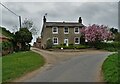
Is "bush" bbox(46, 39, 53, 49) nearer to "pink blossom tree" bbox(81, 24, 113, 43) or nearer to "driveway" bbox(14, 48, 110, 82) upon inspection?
"pink blossom tree" bbox(81, 24, 113, 43)

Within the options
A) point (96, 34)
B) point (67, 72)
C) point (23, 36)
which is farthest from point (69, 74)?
point (96, 34)

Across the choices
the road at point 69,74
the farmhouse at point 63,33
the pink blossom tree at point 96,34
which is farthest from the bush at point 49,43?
the road at point 69,74

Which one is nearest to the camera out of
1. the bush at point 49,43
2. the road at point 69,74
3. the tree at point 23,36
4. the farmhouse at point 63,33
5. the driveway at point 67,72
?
the road at point 69,74

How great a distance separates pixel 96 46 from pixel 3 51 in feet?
81.1

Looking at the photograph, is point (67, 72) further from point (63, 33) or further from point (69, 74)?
point (63, 33)

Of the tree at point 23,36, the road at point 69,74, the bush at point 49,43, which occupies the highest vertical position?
the tree at point 23,36

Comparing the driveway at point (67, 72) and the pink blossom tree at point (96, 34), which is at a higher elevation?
the pink blossom tree at point (96, 34)

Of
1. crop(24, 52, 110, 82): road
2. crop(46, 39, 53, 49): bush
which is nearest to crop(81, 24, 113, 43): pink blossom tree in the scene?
crop(46, 39, 53, 49): bush

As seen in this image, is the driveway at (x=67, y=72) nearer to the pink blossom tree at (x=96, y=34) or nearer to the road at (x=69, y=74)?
the road at (x=69, y=74)

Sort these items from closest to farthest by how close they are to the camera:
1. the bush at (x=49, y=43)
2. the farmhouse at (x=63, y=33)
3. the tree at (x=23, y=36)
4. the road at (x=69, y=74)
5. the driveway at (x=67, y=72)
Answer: the road at (x=69, y=74) → the driveway at (x=67, y=72) → the tree at (x=23, y=36) → the bush at (x=49, y=43) → the farmhouse at (x=63, y=33)

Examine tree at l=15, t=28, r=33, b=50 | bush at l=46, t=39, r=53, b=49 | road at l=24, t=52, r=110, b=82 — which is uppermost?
tree at l=15, t=28, r=33, b=50

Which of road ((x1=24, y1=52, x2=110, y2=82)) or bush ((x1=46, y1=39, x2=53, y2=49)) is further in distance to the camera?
bush ((x1=46, y1=39, x2=53, y2=49))

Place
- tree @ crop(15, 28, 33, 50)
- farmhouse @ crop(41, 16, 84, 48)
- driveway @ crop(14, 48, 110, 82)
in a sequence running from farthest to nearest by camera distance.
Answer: farmhouse @ crop(41, 16, 84, 48)
tree @ crop(15, 28, 33, 50)
driveway @ crop(14, 48, 110, 82)

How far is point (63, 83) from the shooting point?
48.2ft
